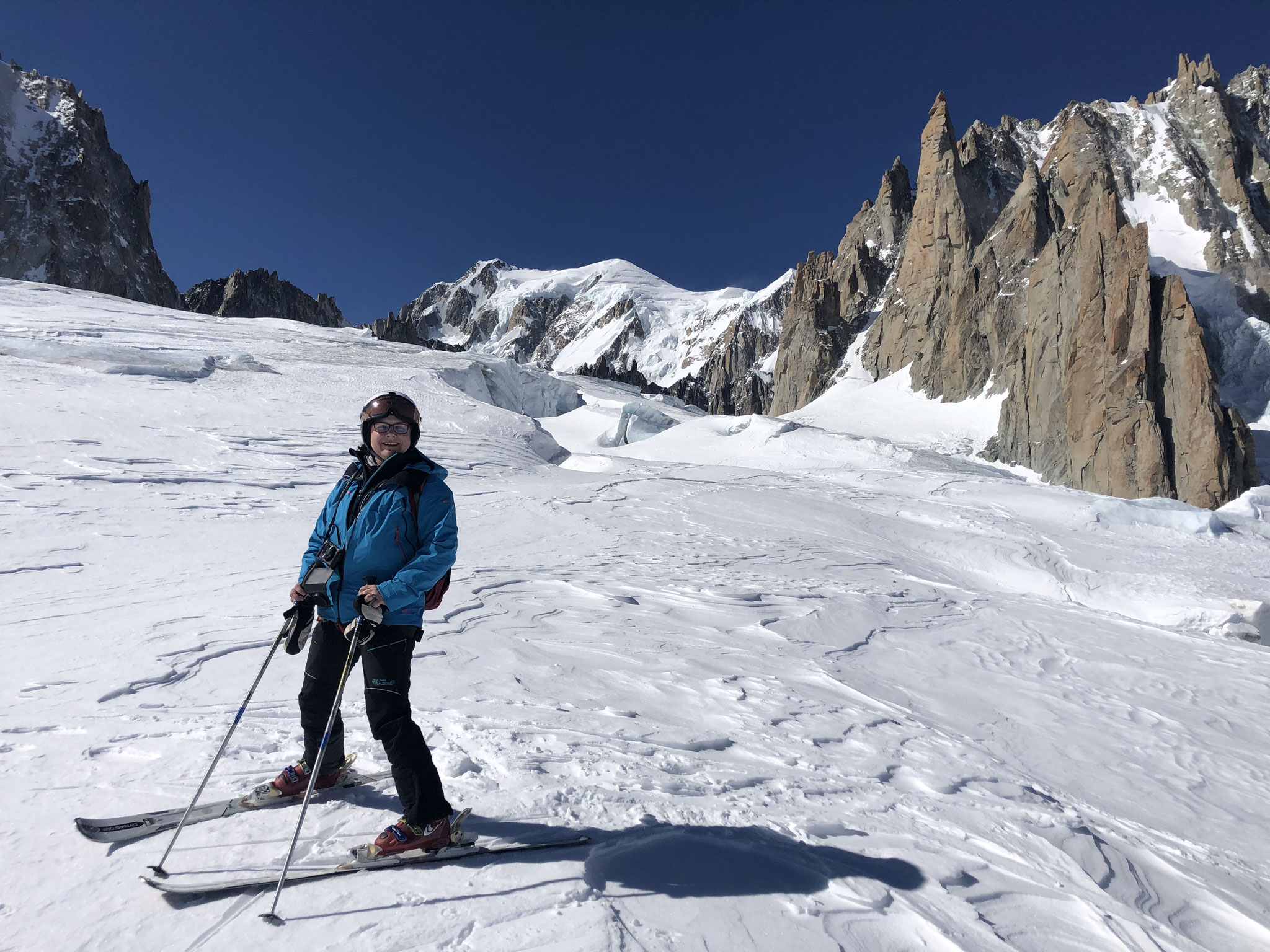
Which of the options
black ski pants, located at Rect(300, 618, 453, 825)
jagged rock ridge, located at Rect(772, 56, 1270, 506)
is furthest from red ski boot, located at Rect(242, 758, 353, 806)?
jagged rock ridge, located at Rect(772, 56, 1270, 506)

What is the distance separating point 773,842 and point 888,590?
23.9ft

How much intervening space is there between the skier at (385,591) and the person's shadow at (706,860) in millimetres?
369

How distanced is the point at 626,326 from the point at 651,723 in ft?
511

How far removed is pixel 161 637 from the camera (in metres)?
4.84

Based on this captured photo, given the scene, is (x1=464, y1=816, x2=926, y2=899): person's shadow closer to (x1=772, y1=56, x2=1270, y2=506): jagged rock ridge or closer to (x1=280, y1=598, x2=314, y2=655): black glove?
(x1=280, y1=598, x2=314, y2=655): black glove

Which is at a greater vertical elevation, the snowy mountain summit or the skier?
the snowy mountain summit

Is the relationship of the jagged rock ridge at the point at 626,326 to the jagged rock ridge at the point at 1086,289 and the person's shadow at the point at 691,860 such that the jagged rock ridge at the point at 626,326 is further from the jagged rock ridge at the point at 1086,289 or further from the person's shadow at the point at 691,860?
the person's shadow at the point at 691,860

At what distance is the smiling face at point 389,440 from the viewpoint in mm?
2791

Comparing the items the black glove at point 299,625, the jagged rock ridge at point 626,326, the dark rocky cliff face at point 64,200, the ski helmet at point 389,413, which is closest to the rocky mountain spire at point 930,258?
the jagged rock ridge at point 626,326

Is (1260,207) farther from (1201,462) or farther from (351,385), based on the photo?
(351,385)

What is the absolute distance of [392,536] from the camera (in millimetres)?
2619

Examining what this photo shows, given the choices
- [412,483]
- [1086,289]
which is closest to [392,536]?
[412,483]

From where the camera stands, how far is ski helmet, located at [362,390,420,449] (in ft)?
9.16

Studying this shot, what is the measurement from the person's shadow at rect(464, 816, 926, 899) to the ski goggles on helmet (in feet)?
5.69
